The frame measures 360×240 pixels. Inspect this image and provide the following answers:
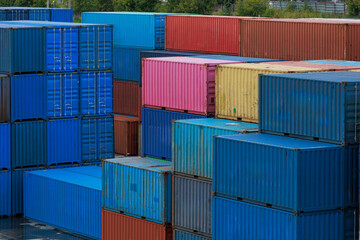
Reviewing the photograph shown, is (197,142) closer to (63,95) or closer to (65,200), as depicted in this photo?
(65,200)

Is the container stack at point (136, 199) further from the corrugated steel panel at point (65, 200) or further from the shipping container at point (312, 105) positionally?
the shipping container at point (312, 105)

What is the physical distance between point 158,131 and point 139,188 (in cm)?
478

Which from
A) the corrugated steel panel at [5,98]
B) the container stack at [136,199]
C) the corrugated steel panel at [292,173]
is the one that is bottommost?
the container stack at [136,199]

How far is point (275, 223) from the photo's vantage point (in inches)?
→ 1328

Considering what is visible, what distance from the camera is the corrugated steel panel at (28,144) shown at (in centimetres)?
4994

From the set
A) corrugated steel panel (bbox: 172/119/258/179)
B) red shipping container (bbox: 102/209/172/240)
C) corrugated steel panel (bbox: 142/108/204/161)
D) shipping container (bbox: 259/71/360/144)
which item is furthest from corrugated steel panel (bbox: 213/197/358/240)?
corrugated steel panel (bbox: 142/108/204/161)

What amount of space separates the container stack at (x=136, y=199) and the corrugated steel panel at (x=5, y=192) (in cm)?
942

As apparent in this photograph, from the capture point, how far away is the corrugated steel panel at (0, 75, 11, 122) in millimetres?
49219

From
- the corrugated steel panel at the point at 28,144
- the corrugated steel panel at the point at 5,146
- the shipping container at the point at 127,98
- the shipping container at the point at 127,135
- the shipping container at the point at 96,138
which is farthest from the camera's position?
the shipping container at the point at 127,98

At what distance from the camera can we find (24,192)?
165ft

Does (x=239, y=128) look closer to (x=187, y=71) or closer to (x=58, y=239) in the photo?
(x=187, y=71)

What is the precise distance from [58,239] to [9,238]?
241cm

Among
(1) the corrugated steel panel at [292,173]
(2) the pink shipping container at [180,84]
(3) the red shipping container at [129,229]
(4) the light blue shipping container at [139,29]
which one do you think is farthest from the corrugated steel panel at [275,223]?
(4) the light blue shipping container at [139,29]

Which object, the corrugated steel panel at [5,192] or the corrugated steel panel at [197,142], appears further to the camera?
the corrugated steel panel at [5,192]
